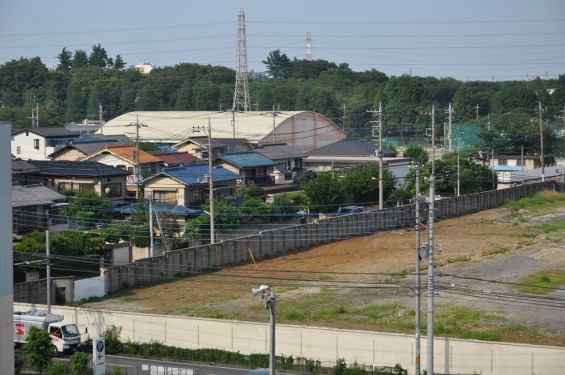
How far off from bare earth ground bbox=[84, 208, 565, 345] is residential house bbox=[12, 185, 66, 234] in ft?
14.4

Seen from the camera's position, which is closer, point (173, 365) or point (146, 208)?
point (173, 365)

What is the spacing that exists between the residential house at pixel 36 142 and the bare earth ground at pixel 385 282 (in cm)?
1521

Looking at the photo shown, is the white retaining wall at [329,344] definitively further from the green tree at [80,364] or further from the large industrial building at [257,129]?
the large industrial building at [257,129]

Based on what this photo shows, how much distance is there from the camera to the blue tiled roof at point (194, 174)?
24500mm

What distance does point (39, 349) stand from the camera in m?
11.2

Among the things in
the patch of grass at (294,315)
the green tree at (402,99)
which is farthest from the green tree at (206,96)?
the patch of grass at (294,315)

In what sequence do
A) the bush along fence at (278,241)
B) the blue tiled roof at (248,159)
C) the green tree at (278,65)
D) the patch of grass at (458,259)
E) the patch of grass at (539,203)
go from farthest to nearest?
the green tree at (278,65) → the blue tiled roof at (248,159) → the patch of grass at (539,203) → the patch of grass at (458,259) → the bush along fence at (278,241)

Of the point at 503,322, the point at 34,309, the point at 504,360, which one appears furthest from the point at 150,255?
the point at 504,360

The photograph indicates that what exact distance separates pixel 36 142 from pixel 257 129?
33.8 ft

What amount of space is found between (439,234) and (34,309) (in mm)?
12439

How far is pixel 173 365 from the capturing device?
12078 millimetres

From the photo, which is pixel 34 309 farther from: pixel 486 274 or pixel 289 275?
pixel 486 274

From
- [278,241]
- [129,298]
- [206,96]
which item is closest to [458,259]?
[278,241]

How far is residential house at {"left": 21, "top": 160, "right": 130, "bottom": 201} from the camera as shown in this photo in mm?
25484
